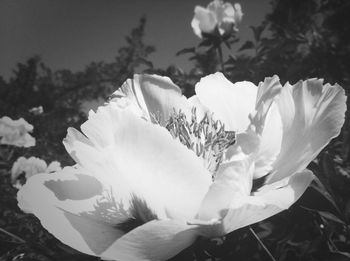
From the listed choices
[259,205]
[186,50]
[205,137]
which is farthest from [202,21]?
[259,205]

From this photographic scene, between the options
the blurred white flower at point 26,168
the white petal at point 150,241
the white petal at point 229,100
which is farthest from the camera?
the blurred white flower at point 26,168

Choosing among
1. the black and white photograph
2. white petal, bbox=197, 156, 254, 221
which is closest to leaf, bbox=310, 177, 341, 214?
the black and white photograph

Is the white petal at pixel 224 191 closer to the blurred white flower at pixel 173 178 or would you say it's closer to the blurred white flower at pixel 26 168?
the blurred white flower at pixel 173 178

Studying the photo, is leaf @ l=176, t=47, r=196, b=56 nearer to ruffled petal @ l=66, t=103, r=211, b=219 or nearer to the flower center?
the flower center

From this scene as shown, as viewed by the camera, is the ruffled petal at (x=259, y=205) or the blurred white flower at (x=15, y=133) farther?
the blurred white flower at (x=15, y=133)

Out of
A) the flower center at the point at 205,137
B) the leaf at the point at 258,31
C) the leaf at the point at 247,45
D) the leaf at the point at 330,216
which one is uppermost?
the leaf at the point at 258,31

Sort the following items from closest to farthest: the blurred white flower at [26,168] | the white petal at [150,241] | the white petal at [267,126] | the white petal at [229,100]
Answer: the white petal at [150,241] → the white petal at [267,126] → the white petal at [229,100] → the blurred white flower at [26,168]

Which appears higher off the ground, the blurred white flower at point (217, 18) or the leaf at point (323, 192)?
the blurred white flower at point (217, 18)

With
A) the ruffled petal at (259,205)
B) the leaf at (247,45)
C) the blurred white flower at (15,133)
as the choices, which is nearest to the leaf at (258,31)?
the leaf at (247,45)

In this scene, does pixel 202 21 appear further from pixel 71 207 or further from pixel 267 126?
pixel 71 207
